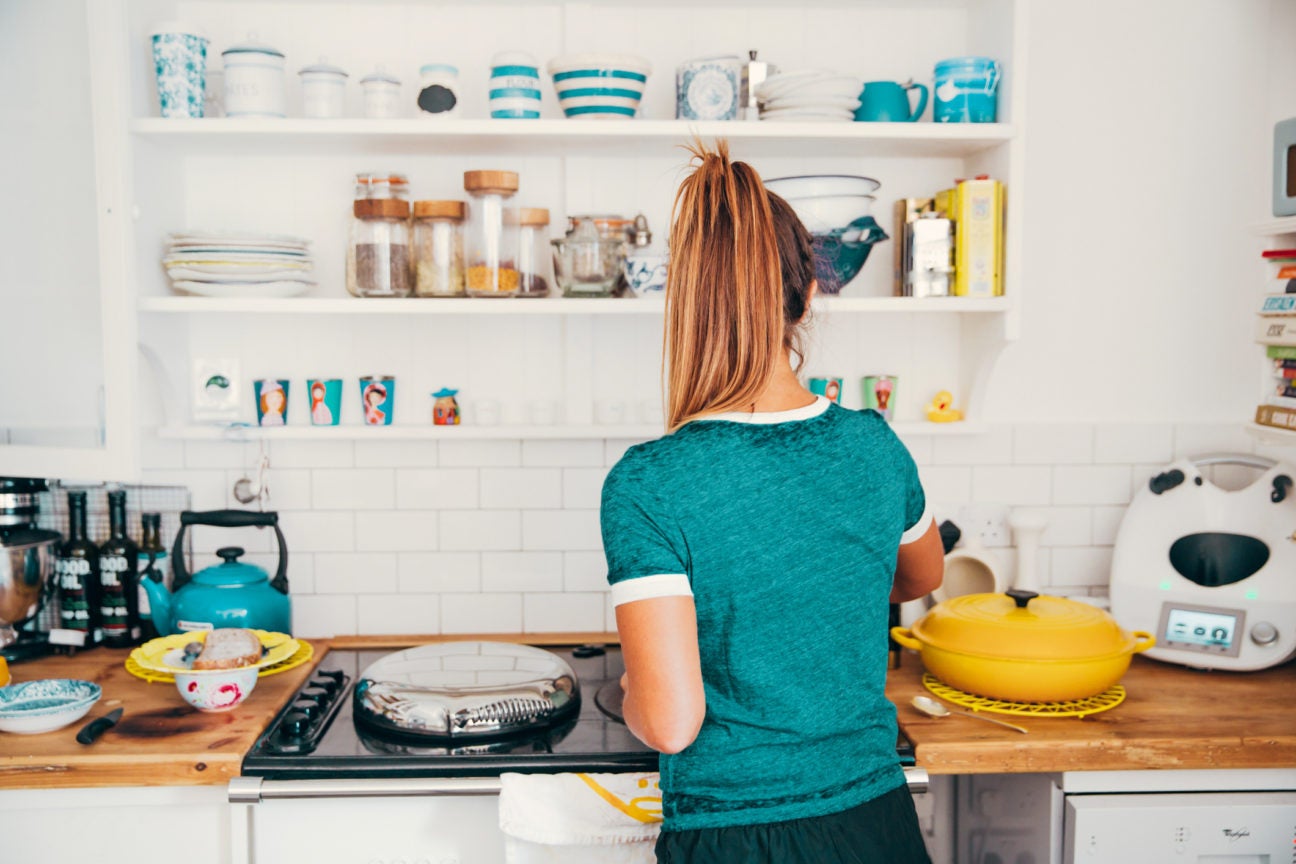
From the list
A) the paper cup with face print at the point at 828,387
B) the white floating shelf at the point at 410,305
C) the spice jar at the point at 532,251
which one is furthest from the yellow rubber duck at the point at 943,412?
the spice jar at the point at 532,251

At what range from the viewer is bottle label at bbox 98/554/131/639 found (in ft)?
7.34

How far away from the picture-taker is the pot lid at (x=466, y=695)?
5.90 feet

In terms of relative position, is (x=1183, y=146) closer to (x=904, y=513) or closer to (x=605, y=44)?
(x=605, y=44)

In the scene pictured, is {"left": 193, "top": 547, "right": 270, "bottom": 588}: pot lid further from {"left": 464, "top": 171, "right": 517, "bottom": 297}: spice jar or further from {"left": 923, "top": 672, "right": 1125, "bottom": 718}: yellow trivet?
{"left": 923, "top": 672, "right": 1125, "bottom": 718}: yellow trivet

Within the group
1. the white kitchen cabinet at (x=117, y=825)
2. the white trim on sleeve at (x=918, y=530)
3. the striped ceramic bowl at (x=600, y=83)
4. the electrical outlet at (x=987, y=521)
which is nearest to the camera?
the white trim on sleeve at (x=918, y=530)

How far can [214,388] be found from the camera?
235cm

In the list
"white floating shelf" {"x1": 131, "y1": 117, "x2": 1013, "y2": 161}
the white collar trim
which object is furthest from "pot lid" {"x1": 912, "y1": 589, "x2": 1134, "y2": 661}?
"white floating shelf" {"x1": 131, "y1": 117, "x2": 1013, "y2": 161}

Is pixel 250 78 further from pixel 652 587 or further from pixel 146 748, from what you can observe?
pixel 652 587

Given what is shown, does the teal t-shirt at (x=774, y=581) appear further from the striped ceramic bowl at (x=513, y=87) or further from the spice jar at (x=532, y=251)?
the striped ceramic bowl at (x=513, y=87)

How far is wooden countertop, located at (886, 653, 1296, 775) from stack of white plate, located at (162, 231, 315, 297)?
1396 millimetres

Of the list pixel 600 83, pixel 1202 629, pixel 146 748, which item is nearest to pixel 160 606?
pixel 146 748

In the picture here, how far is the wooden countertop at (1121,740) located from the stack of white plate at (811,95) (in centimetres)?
110

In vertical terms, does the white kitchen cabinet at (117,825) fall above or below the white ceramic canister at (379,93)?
below

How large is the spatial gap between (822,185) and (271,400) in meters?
1.21
